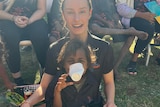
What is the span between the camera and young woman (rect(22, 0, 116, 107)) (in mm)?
2111

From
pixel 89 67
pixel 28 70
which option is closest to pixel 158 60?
pixel 28 70

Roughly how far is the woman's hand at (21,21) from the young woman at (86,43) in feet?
4.40

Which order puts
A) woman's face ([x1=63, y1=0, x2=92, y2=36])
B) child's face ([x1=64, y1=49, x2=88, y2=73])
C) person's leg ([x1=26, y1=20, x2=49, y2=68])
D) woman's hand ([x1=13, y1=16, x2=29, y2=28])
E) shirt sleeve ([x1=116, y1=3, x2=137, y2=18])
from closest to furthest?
1. woman's face ([x1=63, y1=0, x2=92, y2=36])
2. child's face ([x1=64, y1=49, x2=88, y2=73])
3. woman's hand ([x1=13, y1=16, x2=29, y2=28])
4. person's leg ([x1=26, y1=20, x2=49, y2=68])
5. shirt sleeve ([x1=116, y1=3, x2=137, y2=18])

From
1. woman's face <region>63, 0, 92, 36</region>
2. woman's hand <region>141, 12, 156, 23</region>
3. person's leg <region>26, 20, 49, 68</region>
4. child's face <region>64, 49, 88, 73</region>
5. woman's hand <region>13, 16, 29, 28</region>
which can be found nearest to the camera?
woman's face <region>63, 0, 92, 36</region>

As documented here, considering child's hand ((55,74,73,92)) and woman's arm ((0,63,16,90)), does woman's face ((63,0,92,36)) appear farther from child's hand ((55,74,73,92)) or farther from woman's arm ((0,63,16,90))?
woman's arm ((0,63,16,90))

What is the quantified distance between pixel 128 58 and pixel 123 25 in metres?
0.88

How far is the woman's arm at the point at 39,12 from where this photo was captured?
3603 millimetres

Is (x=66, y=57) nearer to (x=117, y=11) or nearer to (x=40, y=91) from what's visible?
(x=40, y=91)

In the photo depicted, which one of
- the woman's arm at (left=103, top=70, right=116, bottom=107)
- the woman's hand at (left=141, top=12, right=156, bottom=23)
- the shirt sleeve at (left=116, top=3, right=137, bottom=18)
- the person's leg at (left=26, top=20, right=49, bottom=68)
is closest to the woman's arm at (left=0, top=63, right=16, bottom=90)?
the person's leg at (left=26, top=20, right=49, bottom=68)

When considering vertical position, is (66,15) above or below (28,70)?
above

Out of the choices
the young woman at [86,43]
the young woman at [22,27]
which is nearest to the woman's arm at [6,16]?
the young woman at [22,27]

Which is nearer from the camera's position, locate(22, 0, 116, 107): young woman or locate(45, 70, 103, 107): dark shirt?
locate(22, 0, 116, 107): young woman

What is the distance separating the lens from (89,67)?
225 centimetres

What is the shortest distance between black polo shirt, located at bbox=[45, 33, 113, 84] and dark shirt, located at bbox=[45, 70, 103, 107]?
0.08 meters
